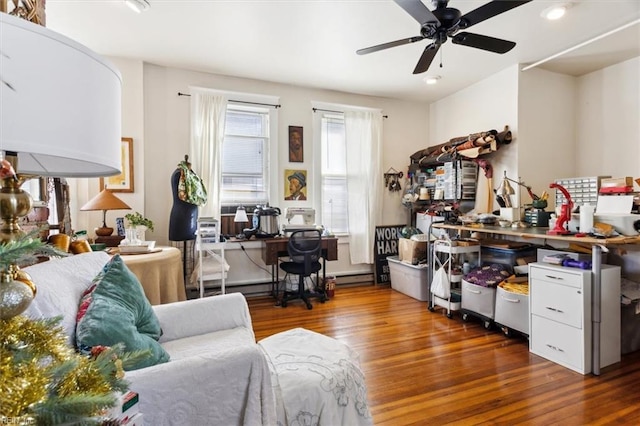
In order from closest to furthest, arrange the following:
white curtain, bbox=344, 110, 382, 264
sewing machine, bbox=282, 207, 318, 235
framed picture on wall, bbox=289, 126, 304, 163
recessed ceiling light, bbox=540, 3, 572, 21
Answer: recessed ceiling light, bbox=540, 3, 572, 21
sewing machine, bbox=282, 207, 318, 235
framed picture on wall, bbox=289, 126, 304, 163
white curtain, bbox=344, 110, 382, 264

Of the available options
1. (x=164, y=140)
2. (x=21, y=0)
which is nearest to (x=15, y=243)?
(x=21, y=0)

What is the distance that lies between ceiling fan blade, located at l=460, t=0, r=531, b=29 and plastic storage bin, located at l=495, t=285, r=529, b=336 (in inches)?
82.0

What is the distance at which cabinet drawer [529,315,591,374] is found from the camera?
7.18ft

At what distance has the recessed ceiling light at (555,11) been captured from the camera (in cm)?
255

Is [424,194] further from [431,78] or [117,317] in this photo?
[117,317]

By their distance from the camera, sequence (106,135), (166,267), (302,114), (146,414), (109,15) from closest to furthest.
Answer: (106,135) < (146,414) < (166,267) < (109,15) < (302,114)

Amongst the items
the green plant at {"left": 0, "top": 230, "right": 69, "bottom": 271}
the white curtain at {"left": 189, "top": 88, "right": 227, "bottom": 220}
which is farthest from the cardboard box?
the green plant at {"left": 0, "top": 230, "right": 69, "bottom": 271}

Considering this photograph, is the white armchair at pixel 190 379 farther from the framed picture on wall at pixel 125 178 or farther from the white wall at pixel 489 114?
the white wall at pixel 489 114

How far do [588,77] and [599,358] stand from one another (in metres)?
3.37

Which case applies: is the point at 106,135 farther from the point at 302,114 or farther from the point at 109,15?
the point at 302,114

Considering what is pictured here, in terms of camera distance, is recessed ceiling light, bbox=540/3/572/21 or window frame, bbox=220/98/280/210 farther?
window frame, bbox=220/98/280/210

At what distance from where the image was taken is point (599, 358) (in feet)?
7.08

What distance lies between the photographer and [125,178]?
11.6 feet

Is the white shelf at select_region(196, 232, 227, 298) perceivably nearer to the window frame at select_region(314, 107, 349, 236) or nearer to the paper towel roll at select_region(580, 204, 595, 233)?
the window frame at select_region(314, 107, 349, 236)
